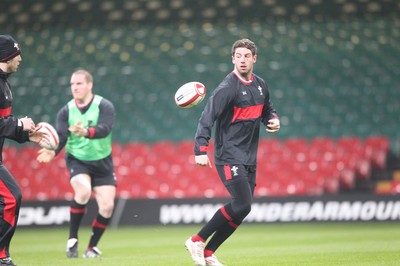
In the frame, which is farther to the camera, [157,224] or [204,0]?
[204,0]

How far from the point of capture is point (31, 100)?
21.4 metres

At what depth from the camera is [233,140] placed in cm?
762

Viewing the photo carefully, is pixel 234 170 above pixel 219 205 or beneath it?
above

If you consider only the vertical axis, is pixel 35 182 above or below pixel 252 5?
Result: below

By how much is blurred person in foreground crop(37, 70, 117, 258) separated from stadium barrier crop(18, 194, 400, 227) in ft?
19.4

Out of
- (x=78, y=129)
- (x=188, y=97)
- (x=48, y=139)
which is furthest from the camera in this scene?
(x=78, y=129)

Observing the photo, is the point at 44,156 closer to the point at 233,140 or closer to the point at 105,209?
the point at 105,209

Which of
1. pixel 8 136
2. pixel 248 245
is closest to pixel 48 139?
pixel 8 136

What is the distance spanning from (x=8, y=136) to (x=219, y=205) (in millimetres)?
8812

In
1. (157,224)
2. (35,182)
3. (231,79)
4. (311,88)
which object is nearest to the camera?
Result: (231,79)

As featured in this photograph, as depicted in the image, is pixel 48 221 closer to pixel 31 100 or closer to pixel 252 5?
pixel 31 100

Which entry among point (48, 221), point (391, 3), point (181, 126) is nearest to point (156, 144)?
point (181, 126)

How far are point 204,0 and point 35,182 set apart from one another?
7.13 m

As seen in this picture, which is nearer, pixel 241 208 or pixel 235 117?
pixel 241 208
